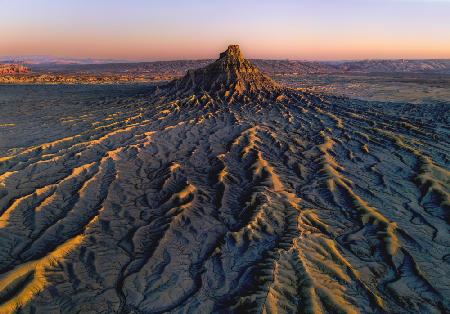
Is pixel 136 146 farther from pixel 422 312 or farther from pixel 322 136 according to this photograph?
pixel 422 312

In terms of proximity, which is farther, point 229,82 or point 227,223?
point 229,82

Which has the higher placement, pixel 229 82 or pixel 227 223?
pixel 229 82

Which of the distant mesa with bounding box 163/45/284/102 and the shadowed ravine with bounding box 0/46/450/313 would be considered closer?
the shadowed ravine with bounding box 0/46/450/313

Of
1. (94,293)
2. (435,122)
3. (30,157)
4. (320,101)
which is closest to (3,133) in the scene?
(30,157)

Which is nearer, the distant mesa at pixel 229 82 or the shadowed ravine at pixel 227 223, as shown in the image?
the shadowed ravine at pixel 227 223
